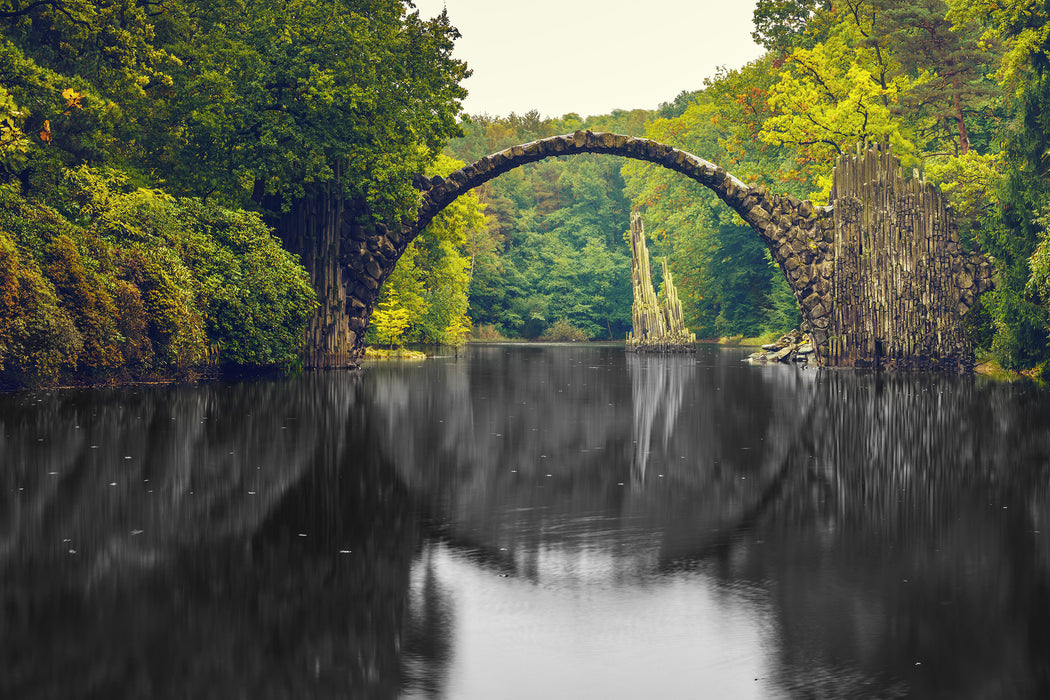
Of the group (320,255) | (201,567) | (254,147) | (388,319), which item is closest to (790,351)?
(388,319)

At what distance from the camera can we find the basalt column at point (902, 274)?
33312 mm

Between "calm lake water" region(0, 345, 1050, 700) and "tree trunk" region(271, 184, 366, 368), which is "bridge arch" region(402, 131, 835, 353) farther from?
"calm lake water" region(0, 345, 1050, 700)

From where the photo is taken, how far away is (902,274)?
33.2 metres

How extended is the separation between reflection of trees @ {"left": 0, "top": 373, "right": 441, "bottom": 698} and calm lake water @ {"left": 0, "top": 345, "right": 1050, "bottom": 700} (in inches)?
1.0

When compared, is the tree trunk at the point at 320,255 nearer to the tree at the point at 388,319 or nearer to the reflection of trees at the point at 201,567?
the tree at the point at 388,319

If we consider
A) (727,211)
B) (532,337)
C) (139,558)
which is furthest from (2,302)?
(532,337)

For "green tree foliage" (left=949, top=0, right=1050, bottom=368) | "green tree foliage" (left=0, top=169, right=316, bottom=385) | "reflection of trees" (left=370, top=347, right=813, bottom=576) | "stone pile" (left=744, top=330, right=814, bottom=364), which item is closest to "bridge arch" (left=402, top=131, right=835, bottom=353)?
"stone pile" (left=744, top=330, right=814, bottom=364)

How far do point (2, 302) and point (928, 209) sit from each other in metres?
24.8

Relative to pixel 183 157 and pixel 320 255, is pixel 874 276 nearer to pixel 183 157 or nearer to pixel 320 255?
pixel 320 255

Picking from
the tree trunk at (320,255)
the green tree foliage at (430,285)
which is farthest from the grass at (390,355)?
the tree trunk at (320,255)

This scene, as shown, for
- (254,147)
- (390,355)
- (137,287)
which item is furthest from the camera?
(390,355)

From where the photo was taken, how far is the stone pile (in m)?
39.1

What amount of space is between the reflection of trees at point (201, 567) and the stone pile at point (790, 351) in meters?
27.7

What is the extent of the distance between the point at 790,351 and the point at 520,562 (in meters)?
34.5
